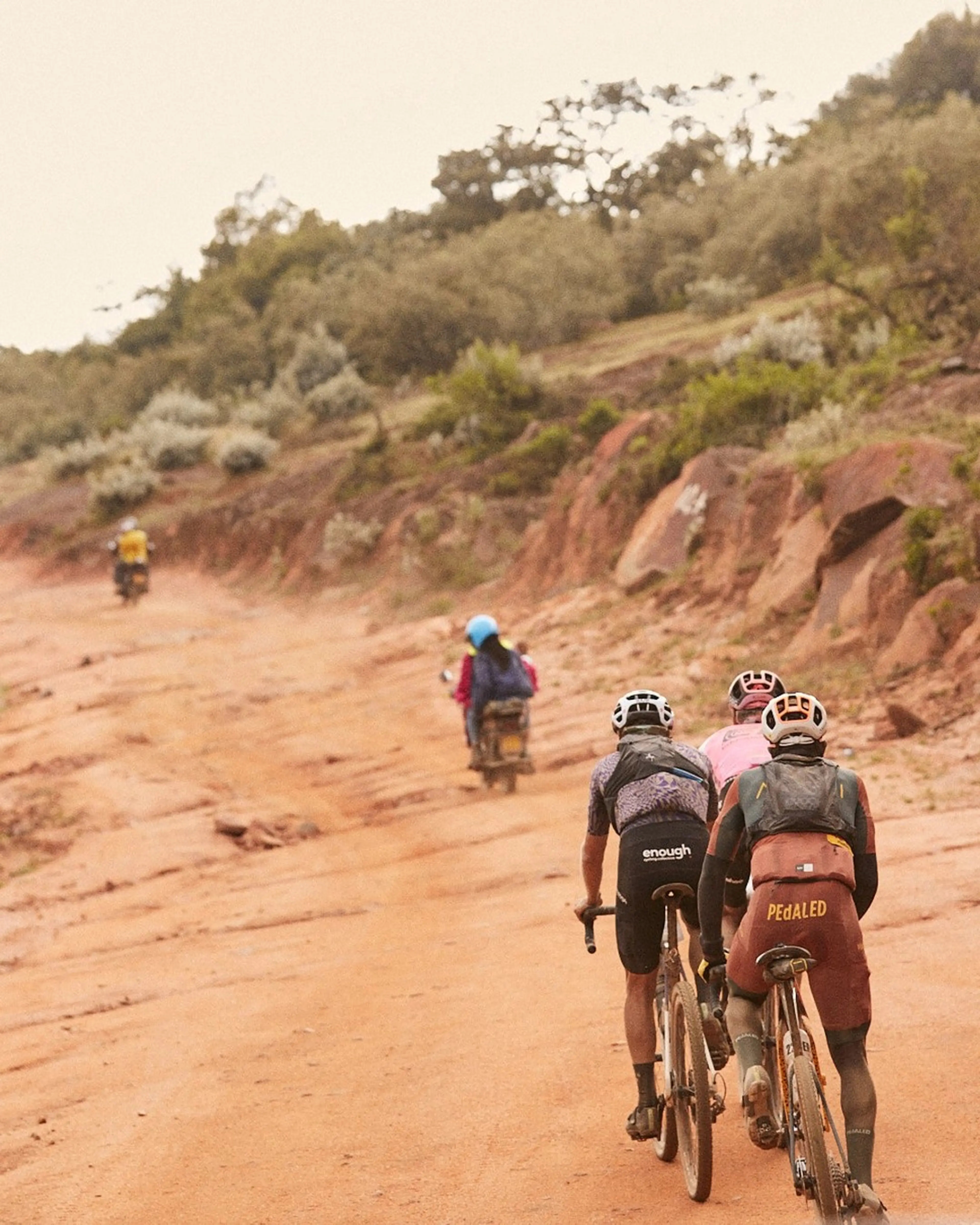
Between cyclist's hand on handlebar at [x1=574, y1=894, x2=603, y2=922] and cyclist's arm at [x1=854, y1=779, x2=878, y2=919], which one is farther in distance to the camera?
cyclist's hand on handlebar at [x1=574, y1=894, x2=603, y2=922]

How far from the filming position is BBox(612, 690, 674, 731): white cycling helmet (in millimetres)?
6730

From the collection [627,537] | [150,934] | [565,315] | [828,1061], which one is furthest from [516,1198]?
[565,315]

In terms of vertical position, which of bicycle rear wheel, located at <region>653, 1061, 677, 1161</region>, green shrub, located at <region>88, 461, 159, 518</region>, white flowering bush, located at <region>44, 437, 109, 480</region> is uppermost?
white flowering bush, located at <region>44, 437, 109, 480</region>

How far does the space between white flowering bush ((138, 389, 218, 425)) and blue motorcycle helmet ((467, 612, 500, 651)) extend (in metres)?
34.1

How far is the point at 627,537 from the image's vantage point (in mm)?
26094

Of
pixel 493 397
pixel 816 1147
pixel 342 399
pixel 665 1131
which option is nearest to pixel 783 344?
pixel 493 397

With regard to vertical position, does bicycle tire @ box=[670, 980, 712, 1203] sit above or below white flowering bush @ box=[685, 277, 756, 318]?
below

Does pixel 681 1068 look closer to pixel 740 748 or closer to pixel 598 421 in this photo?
pixel 740 748

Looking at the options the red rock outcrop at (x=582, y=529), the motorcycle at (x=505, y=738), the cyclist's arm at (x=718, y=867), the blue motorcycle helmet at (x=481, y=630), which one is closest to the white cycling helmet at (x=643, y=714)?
the cyclist's arm at (x=718, y=867)

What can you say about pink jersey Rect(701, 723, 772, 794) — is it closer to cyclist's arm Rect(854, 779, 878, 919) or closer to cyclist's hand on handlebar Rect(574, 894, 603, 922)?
cyclist's hand on handlebar Rect(574, 894, 603, 922)

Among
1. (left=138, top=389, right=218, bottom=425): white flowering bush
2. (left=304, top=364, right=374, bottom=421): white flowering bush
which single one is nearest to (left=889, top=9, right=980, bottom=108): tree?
(left=304, top=364, right=374, bottom=421): white flowering bush

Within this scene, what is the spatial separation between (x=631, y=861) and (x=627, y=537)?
20.0 meters

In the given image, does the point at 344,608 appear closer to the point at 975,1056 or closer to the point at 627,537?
the point at 627,537

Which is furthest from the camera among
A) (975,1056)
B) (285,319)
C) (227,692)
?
(285,319)
